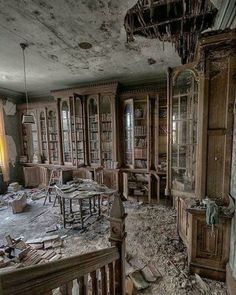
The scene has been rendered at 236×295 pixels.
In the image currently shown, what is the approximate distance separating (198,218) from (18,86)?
5509 millimetres

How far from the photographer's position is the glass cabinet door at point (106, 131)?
15.9 feet

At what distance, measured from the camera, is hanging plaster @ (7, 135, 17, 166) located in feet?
18.7

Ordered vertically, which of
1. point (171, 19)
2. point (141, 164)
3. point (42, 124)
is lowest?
point (141, 164)

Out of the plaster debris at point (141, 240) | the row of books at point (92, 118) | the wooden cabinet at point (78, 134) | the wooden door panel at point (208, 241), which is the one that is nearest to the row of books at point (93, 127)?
the row of books at point (92, 118)

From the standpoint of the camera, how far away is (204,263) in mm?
2205

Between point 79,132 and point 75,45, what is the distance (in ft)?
8.63

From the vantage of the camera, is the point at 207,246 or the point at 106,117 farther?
the point at 106,117

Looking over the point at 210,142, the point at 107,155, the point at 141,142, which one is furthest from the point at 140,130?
the point at 210,142

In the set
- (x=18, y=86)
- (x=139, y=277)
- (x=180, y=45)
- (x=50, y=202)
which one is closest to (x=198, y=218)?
(x=139, y=277)

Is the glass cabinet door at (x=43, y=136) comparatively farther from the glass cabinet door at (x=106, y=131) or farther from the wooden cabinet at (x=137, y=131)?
the wooden cabinet at (x=137, y=131)

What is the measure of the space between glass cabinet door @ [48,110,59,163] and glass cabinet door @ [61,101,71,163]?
38cm

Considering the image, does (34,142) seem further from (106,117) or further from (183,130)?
(183,130)

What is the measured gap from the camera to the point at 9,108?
568 cm

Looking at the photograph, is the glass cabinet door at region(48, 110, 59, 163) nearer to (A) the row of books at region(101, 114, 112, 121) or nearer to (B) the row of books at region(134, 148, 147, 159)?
(A) the row of books at region(101, 114, 112, 121)
